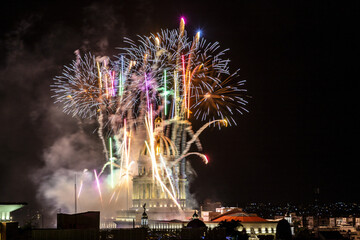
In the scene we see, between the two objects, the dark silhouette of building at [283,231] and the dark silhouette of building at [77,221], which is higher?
the dark silhouette of building at [77,221]

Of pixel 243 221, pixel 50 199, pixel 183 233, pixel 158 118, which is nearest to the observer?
pixel 183 233

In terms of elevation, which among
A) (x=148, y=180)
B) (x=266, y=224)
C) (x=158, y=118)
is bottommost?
(x=266, y=224)

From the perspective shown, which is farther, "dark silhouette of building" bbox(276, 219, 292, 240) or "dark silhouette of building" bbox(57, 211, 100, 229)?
"dark silhouette of building" bbox(276, 219, 292, 240)

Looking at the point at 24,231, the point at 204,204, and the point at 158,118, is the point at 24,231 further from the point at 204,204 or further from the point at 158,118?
the point at 204,204

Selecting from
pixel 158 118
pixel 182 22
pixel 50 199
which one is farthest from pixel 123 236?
pixel 50 199

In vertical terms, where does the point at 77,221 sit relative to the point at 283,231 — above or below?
above

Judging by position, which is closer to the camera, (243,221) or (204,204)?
(243,221)

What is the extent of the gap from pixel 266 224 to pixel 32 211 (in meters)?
63.0

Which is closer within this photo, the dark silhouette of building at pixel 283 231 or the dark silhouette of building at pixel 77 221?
the dark silhouette of building at pixel 77 221

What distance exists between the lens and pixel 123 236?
5488 centimetres

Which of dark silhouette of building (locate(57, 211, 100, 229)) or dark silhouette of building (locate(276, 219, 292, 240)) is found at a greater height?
dark silhouette of building (locate(57, 211, 100, 229))

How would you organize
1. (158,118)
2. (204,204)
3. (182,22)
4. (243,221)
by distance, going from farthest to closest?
(204,204) < (158,118) < (243,221) < (182,22)

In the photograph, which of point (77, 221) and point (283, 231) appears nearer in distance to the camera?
point (77, 221)

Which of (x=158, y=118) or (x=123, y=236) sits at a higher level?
(x=158, y=118)
